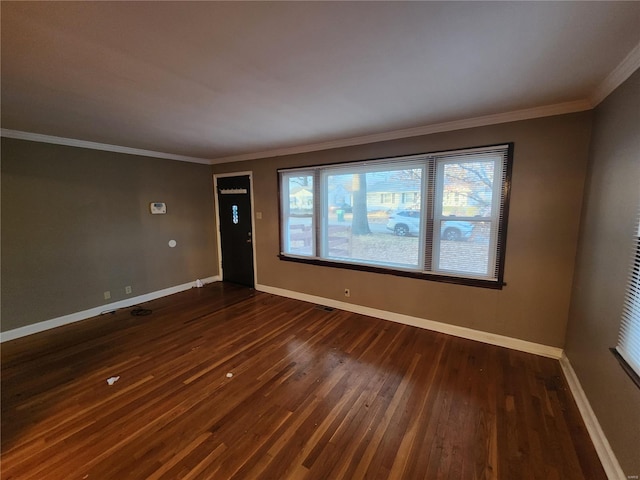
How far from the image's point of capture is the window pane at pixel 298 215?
4125mm

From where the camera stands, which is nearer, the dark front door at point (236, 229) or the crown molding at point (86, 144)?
the crown molding at point (86, 144)

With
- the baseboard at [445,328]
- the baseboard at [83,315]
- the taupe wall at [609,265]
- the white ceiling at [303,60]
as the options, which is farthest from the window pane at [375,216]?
the baseboard at [83,315]

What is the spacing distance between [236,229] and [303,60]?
385cm

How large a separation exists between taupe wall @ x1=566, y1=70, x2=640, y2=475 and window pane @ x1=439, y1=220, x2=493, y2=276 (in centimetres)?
75

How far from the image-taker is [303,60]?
1607 millimetres

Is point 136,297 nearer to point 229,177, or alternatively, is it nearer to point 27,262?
point 27,262

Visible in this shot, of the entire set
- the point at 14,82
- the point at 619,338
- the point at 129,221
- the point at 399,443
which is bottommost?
the point at 399,443

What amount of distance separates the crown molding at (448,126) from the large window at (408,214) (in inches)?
10.5

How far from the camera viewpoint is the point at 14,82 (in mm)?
1844

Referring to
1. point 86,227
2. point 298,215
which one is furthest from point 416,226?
point 86,227

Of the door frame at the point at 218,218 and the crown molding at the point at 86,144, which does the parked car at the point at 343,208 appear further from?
the crown molding at the point at 86,144

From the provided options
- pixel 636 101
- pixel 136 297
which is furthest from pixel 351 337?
pixel 136 297

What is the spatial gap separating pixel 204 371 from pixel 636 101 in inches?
149

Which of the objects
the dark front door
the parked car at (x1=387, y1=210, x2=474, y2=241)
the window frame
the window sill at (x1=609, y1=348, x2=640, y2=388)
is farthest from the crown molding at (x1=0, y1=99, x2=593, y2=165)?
the window sill at (x1=609, y1=348, x2=640, y2=388)
